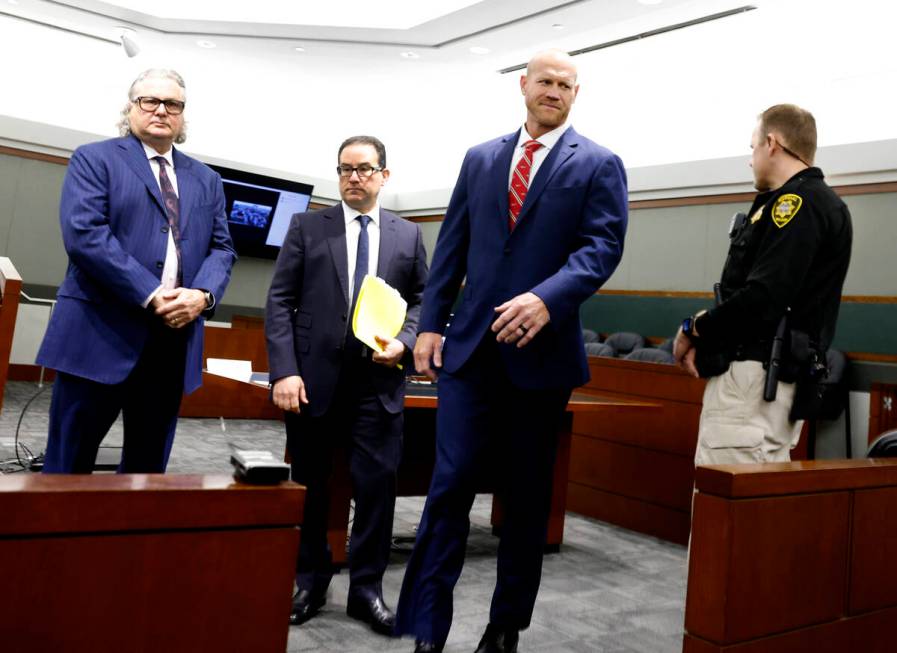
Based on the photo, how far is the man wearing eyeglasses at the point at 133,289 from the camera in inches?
79.5

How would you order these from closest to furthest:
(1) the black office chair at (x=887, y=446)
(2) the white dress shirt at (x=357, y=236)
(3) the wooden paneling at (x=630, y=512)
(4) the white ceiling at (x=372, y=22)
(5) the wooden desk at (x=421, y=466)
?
(2) the white dress shirt at (x=357, y=236) < (1) the black office chair at (x=887, y=446) < (5) the wooden desk at (x=421, y=466) < (3) the wooden paneling at (x=630, y=512) < (4) the white ceiling at (x=372, y=22)

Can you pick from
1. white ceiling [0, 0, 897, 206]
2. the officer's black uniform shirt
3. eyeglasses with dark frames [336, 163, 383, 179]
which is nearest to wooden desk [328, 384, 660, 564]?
eyeglasses with dark frames [336, 163, 383, 179]

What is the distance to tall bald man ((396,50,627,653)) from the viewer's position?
1948 millimetres

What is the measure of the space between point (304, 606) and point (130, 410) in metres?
0.80

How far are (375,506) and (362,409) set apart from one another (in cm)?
29

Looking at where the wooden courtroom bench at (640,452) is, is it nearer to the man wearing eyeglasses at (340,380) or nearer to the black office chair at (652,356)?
the black office chair at (652,356)

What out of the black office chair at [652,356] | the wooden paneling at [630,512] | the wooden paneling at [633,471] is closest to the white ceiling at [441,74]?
the black office chair at [652,356]

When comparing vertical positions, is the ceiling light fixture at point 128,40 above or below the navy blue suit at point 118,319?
above

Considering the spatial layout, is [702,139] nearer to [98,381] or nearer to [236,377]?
[236,377]

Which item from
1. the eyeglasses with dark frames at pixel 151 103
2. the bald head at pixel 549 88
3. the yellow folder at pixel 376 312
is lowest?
the yellow folder at pixel 376 312

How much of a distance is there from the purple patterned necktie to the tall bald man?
0.77 metres

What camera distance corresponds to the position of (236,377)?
300 cm

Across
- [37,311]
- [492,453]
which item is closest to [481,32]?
[37,311]

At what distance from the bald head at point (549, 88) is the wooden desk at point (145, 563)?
1186 millimetres
